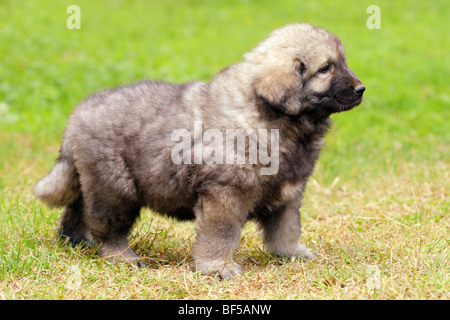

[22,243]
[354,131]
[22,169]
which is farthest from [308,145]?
[354,131]

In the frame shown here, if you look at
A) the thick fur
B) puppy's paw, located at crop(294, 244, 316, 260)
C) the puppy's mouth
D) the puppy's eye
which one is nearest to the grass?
puppy's paw, located at crop(294, 244, 316, 260)

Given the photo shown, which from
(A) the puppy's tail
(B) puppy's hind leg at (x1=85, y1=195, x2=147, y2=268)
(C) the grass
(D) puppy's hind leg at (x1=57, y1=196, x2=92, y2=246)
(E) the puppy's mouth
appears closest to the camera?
(C) the grass

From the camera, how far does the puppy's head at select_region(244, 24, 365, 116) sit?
4.08 meters

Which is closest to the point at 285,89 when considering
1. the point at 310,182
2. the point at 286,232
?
the point at 286,232

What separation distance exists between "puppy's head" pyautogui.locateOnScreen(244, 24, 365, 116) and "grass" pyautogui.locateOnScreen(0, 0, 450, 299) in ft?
3.71

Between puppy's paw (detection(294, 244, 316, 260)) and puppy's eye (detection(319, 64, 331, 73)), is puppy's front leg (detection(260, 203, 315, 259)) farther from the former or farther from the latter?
puppy's eye (detection(319, 64, 331, 73))

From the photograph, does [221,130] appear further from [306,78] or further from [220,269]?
[220,269]

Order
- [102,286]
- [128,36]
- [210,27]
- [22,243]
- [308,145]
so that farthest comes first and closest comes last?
[210,27]
[128,36]
[22,243]
[308,145]
[102,286]

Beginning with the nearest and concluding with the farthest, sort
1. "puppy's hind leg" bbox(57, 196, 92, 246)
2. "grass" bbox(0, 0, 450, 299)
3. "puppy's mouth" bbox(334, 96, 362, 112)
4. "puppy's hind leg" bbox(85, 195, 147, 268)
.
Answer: "grass" bbox(0, 0, 450, 299) → "puppy's mouth" bbox(334, 96, 362, 112) → "puppy's hind leg" bbox(85, 195, 147, 268) → "puppy's hind leg" bbox(57, 196, 92, 246)

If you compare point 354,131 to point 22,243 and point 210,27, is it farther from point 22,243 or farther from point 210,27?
point 210,27

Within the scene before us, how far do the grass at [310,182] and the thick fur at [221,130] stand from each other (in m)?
0.30

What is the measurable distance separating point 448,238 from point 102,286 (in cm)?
261

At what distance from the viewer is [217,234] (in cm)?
423

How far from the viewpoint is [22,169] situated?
23.4 feet
